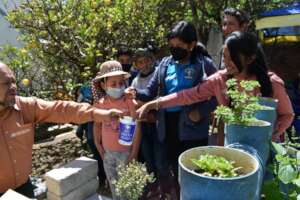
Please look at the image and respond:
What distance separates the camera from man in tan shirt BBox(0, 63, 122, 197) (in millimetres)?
2447

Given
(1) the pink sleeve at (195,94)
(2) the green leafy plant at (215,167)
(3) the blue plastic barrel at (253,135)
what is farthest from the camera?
(1) the pink sleeve at (195,94)

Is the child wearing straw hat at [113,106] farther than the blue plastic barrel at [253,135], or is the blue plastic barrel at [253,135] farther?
the child wearing straw hat at [113,106]

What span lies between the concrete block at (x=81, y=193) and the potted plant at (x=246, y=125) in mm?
928

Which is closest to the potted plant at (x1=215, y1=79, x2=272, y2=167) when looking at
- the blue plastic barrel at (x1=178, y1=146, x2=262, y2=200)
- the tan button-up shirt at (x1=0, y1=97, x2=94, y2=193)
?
the blue plastic barrel at (x1=178, y1=146, x2=262, y2=200)

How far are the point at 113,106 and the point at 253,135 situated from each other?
1.85 meters

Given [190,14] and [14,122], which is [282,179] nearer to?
[14,122]

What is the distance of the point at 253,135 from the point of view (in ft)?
5.63

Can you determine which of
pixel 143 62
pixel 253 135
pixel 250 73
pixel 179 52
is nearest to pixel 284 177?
pixel 253 135

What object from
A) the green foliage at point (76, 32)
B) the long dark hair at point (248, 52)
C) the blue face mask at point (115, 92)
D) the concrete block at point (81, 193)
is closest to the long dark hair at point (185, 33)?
the blue face mask at point (115, 92)

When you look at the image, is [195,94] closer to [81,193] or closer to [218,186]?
[81,193]

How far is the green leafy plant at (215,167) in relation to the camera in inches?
56.2

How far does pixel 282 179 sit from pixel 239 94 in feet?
1.47

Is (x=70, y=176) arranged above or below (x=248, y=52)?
below

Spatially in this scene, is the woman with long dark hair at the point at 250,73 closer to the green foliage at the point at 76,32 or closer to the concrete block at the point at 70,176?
the concrete block at the point at 70,176
